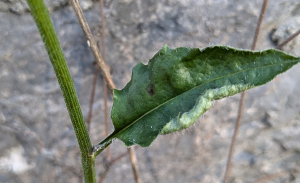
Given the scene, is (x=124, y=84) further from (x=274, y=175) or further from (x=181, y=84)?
(x=274, y=175)

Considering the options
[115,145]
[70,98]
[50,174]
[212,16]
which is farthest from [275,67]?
[50,174]

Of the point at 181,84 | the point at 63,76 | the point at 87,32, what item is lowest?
A: the point at 181,84

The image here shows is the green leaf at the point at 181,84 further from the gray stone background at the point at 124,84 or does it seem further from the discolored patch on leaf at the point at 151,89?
the gray stone background at the point at 124,84

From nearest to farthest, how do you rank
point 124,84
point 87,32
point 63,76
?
point 63,76
point 87,32
point 124,84

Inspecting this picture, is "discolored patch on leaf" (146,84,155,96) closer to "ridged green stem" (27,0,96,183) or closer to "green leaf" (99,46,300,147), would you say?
"green leaf" (99,46,300,147)

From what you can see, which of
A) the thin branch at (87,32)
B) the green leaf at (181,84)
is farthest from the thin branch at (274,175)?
the green leaf at (181,84)

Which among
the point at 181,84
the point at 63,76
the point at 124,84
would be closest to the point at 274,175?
the point at 124,84

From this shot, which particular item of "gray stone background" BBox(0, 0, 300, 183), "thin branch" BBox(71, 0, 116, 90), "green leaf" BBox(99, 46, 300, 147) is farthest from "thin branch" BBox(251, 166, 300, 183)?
"green leaf" BBox(99, 46, 300, 147)

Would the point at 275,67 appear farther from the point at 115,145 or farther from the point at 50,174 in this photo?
the point at 50,174
